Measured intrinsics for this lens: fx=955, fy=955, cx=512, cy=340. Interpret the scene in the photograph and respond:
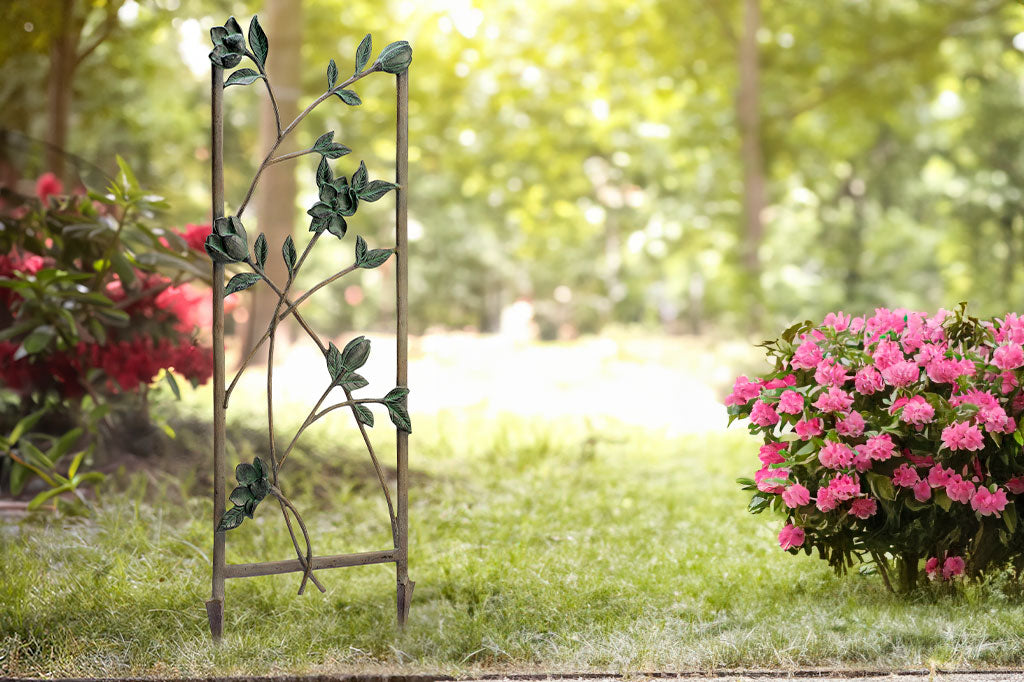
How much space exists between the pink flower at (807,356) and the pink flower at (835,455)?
0.92 ft

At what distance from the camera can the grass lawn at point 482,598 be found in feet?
8.71

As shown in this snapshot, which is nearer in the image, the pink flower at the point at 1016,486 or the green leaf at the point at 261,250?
the green leaf at the point at 261,250

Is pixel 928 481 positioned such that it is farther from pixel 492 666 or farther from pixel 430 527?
pixel 430 527

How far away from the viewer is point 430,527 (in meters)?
4.37

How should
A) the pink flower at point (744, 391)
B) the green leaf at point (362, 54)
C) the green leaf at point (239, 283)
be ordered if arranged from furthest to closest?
the pink flower at point (744, 391)
the green leaf at point (362, 54)
the green leaf at point (239, 283)

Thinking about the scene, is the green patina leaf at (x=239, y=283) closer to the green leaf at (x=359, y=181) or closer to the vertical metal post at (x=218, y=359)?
the vertical metal post at (x=218, y=359)

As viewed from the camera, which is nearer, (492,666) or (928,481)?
(492,666)

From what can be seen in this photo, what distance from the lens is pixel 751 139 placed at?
11203 mm

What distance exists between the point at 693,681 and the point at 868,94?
36.1 feet

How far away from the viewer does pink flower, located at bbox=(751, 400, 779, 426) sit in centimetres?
Result: 305

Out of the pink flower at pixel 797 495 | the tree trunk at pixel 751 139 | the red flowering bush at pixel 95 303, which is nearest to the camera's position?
the pink flower at pixel 797 495

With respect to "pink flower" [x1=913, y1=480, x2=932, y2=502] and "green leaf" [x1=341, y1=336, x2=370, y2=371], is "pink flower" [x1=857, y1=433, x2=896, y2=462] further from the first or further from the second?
"green leaf" [x1=341, y1=336, x2=370, y2=371]

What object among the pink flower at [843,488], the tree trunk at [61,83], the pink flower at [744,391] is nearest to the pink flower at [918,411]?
the pink flower at [843,488]

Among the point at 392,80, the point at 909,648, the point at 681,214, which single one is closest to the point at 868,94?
the point at 681,214
